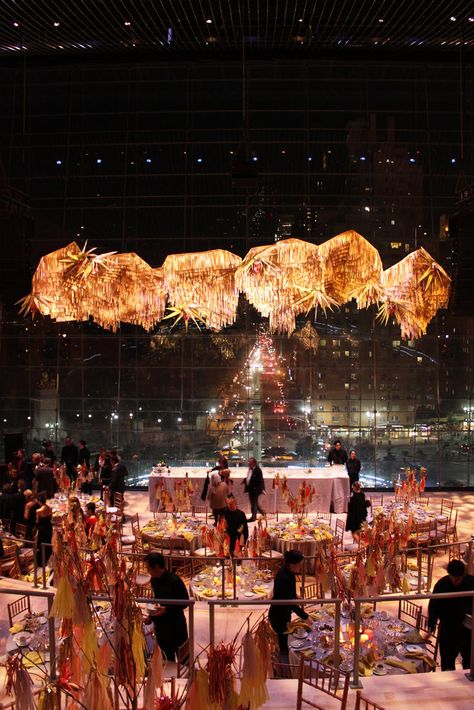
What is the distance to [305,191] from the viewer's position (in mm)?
15164

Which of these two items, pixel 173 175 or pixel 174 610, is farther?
pixel 173 175

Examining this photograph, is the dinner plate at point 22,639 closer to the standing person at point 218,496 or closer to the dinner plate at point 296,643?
the dinner plate at point 296,643

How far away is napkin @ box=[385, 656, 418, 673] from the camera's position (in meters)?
5.09

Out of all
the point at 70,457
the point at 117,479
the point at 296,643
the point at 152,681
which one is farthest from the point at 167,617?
the point at 70,457

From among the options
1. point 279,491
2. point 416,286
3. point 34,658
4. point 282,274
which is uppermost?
point 282,274

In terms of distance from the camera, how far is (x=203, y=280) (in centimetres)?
823

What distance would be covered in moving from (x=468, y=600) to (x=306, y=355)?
10118 mm

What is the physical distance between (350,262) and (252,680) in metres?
5.72

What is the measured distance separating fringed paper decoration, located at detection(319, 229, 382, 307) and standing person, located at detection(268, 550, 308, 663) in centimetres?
367

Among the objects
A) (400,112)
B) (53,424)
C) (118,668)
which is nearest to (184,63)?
(400,112)

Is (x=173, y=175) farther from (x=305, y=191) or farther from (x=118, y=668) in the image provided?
(x=118, y=668)

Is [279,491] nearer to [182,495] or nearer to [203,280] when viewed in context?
[182,495]

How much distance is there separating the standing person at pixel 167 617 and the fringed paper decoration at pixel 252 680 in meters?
1.93

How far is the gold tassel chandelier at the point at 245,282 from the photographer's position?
26.0ft
